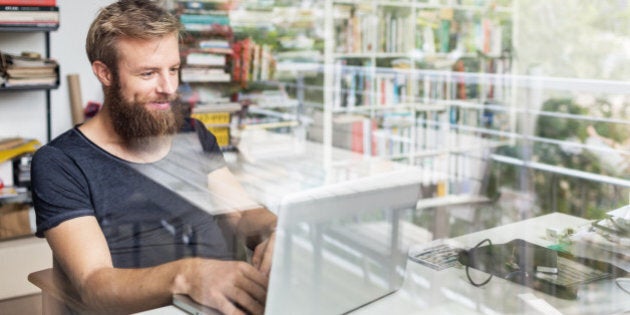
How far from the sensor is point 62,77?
1.42 metres

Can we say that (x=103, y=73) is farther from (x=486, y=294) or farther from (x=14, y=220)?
(x=486, y=294)

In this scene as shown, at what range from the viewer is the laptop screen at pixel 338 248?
3.52 ft

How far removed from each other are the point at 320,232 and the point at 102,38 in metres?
0.55

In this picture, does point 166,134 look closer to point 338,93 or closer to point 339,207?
point 339,207

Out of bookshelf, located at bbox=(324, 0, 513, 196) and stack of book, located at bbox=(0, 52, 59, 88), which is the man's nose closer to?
stack of book, located at bbox=(0, 52, 59, 88)

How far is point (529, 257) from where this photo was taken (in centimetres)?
153

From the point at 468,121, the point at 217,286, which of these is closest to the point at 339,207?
the point at 217,286

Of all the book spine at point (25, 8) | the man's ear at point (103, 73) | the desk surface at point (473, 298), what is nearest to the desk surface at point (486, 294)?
the desk surface at point (473, 298)

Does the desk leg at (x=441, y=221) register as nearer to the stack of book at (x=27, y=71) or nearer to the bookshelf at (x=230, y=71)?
the bookshelf at (x=230, y=71)

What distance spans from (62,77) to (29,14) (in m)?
0.15

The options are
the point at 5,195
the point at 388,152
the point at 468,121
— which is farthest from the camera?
the point at 468,121

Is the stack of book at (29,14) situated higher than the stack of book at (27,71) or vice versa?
the stack of book at (29,14)

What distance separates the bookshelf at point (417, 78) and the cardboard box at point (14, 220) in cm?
277

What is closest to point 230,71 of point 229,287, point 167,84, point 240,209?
point 240,209
